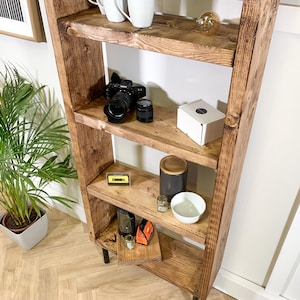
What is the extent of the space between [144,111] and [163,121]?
0.27 feet

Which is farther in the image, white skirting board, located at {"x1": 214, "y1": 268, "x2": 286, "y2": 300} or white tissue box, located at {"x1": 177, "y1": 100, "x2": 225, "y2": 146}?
white skirting board, located at {"x1": 214, "y1": 268, "x2": 286, "y2": 300}

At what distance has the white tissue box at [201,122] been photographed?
1005 mm

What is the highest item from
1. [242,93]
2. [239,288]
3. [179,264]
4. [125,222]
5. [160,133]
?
[242,93]

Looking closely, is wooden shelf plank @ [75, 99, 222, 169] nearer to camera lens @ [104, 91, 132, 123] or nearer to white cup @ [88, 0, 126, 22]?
camera lens @ [104, 91, 132, 123]

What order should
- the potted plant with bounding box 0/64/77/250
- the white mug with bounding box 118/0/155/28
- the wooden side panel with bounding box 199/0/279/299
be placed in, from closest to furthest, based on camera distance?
the wooden side panel with bounding box 199/0/279/299 < the white mug with bounding box 118/0/155/28 < the potted plant with bounding box 0/64/77/250

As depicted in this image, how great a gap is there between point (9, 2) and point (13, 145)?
59 centimetres

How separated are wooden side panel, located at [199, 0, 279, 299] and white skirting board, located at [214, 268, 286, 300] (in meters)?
0.49

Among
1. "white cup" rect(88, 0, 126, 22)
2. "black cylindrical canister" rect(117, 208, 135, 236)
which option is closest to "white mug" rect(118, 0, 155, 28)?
"white cup" rect(88, 0, 126, 22)

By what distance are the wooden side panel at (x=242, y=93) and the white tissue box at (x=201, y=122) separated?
0.09m

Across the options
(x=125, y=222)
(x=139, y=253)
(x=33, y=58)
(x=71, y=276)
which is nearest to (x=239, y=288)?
(x=139, y=253)

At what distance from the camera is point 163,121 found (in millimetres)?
1148

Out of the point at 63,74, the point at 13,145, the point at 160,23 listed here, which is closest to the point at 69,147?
the point at 13,145

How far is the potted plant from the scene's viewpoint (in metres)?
1.42

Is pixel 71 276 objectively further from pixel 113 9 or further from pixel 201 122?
pixel 113 9
